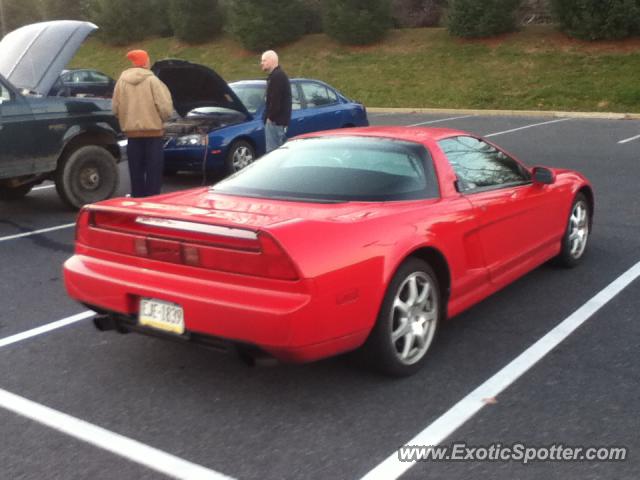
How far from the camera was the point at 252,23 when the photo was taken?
3253 cm

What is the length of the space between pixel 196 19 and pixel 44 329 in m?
33.3

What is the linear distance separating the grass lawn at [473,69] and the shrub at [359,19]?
0.45m

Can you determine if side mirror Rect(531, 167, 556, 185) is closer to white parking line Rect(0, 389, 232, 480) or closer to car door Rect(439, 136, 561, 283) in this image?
car door Rect(439, 136, 561, 283)

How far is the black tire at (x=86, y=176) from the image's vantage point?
8.51 m

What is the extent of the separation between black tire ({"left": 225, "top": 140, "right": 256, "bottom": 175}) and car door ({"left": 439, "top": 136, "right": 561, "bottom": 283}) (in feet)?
18.1

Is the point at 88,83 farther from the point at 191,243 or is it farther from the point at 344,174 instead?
the point at 191,243

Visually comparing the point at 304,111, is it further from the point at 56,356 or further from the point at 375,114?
the point at 375,114

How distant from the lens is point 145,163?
324 inches

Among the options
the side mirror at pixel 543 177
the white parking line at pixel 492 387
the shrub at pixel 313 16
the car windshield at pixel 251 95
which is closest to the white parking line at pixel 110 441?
the white parking line at pixel 492 387

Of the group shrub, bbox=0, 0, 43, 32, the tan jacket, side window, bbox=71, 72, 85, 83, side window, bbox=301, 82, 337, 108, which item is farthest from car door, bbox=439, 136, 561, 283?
shrub, bbox=0, 0, 43, 32

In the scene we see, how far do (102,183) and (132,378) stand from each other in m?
5.35

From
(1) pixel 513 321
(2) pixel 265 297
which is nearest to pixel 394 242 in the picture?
(2) pixel 265 297

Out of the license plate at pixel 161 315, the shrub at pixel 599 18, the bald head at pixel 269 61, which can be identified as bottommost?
the license plate at pixel 161 315

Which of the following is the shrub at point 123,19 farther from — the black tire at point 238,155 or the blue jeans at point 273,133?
the blue jeans at point 273,133
